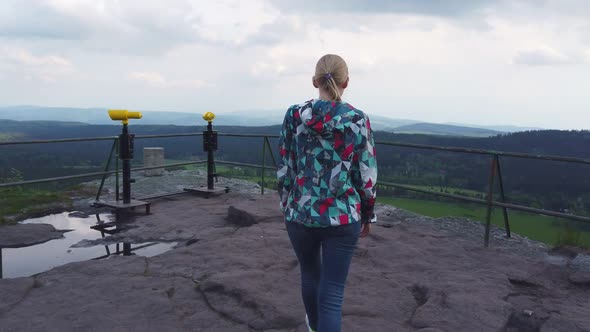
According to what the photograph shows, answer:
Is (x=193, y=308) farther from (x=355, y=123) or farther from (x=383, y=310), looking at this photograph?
(x=355, y=123)

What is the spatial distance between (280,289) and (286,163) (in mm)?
1630

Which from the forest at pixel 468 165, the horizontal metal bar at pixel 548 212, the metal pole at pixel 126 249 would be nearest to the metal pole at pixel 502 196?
the horizontal metal bar at pixel 548 212

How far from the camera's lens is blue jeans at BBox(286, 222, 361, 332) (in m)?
2.41

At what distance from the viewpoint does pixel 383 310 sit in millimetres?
3549

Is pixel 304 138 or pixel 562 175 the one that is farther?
pixel 562 175

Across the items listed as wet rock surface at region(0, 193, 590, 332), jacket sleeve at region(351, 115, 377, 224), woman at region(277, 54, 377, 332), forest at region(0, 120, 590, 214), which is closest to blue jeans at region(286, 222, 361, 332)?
woman at region(277, 54, 377, 332)

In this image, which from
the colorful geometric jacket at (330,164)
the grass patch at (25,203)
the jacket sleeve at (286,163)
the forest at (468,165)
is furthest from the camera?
the forest at (468,165)

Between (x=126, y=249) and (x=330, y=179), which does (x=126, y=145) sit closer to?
(x=126, y=249)

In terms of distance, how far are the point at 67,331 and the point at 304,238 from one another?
175 cm

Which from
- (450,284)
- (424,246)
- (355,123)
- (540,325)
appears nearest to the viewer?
(355,123)

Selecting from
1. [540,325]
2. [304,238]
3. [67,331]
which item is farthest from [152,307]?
[540,325]

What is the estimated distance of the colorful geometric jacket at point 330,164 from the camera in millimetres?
2348

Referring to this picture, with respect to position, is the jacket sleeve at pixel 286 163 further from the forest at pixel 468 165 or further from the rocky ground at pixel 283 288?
the forest at pixel 468 165

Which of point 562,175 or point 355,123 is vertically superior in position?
point 355,123
